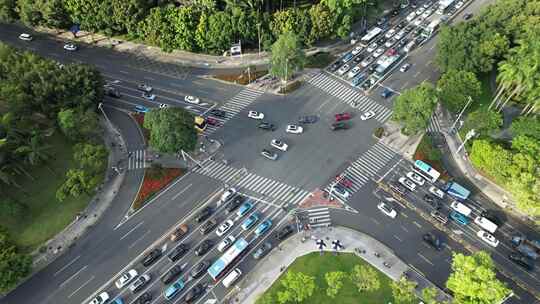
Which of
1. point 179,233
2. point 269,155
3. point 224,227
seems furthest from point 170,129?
point 269,155

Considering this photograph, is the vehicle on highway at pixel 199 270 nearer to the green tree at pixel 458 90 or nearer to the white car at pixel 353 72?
the white car at pixel 353 72

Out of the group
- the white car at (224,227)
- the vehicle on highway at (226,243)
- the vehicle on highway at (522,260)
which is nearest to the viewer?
the vehicle on highway at (522,260)

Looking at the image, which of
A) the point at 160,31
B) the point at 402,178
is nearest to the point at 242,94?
the point at 160,31

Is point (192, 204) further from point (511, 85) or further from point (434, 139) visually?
point (511, 85)

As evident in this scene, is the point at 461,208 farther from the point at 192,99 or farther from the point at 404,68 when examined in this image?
the point at 192,99

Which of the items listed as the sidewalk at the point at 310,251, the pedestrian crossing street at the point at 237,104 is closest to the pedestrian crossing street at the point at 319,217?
the sidewalk at the point at 310,251

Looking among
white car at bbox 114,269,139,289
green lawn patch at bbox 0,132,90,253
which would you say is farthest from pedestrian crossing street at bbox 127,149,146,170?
white car at bbox 114,269,139,289
